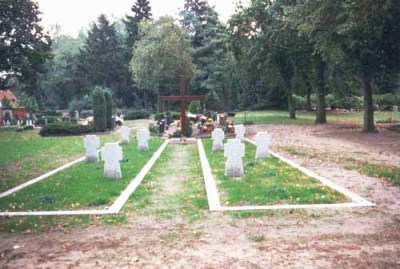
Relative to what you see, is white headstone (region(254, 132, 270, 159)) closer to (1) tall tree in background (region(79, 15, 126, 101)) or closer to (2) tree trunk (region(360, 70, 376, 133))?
(2) tree trunk (region(360, 70, 376, 133))

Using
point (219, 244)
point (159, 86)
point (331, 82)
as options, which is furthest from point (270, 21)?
point (219, 244)

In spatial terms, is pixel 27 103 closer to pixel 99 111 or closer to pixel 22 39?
pixel 22 39

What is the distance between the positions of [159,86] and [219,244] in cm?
4843

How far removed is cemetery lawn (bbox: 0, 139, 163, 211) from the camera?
8.82 m

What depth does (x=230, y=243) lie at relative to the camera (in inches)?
247

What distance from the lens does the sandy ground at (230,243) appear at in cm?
559

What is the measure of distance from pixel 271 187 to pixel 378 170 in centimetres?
406

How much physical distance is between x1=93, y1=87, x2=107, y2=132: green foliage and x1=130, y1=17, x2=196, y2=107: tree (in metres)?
18.0

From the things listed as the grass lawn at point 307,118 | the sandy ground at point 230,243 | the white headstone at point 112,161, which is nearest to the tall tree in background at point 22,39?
the grass lawn at point 307,118

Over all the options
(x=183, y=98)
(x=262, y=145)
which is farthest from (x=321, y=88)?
(x=262, y=145)

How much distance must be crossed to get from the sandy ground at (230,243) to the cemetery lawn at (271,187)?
87 cm

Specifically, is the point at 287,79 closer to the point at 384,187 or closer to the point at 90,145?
the point at 90,145

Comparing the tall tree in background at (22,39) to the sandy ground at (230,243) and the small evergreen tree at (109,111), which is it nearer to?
the small evergreen tree at (109,111)

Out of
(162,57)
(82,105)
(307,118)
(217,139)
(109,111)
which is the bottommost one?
(307,118)
